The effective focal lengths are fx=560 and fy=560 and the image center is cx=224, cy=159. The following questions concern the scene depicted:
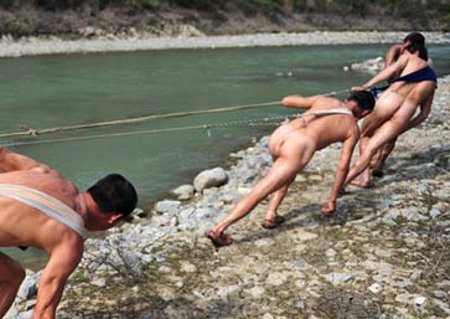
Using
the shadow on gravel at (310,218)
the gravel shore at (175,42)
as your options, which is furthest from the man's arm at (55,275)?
the gravel shore at (175,42)

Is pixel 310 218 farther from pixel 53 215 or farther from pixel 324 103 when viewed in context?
pixel 53 215

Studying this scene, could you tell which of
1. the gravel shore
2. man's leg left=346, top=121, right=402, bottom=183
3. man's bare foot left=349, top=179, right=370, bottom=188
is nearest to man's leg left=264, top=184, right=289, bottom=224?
man's leg left=346, top=121, right=402, bottom=183

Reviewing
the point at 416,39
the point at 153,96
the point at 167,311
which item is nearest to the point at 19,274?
the point at 167,311

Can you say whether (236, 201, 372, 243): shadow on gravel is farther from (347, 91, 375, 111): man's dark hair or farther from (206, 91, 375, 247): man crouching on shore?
(347, 91, 375, 111): man's dark hair

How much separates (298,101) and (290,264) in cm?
161

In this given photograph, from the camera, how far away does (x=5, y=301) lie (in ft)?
10.9

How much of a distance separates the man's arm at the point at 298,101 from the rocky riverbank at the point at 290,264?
1.29m

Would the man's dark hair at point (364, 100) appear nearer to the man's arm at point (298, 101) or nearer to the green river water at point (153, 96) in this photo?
the man's arm at point (298, 101)

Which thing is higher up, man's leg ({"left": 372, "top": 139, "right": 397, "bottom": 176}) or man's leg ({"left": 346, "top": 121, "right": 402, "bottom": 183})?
man's leg ({"left": 346, "top": 121, "right": 402, "bottom": 183})

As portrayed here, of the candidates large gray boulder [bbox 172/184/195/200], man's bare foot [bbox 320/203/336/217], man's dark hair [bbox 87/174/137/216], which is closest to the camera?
man's dark hair [bbox 87/174/137/216]

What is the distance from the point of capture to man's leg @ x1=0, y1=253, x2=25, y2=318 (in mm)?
3266

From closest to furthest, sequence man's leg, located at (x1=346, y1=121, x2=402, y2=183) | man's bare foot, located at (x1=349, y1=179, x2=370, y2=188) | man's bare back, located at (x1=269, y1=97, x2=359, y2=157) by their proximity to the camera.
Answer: man's bare back, located at (x1=269, y1=97, x2=359, y2=157), man's leg, located at (x1=346, y1=121, x2=402, y2=183), man's bare foot, located at (x1=349, y1=179, x2=370, y2=188)

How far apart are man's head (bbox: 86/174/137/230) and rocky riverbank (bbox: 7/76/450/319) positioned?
1.35 meters

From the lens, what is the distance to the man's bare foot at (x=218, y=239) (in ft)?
17.6
